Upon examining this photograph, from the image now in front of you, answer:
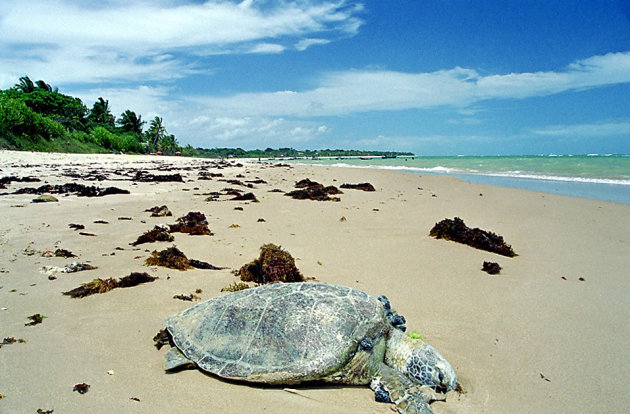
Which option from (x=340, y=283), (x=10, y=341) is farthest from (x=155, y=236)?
(x=340, y=283)

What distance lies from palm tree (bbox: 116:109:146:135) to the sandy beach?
93414 mm

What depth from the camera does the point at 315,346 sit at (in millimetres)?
3457

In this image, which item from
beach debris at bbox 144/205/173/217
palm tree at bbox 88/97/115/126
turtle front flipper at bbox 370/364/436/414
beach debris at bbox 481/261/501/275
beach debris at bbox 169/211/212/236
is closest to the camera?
turtle front flipper at bbox 370/364/436/414

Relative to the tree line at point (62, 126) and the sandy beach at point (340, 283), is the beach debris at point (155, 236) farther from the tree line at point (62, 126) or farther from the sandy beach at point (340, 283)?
the tree line at point (62, 126)

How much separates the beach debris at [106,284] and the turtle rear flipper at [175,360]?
7.27 ft

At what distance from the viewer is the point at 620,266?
7.16 m

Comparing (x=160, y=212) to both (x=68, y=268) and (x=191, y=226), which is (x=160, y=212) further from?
(x=68, y=268)

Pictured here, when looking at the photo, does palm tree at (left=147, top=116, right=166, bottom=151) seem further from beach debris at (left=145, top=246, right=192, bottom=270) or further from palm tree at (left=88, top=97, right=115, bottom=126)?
beach debris at (left=145, top=246, right=192, bottom=270)

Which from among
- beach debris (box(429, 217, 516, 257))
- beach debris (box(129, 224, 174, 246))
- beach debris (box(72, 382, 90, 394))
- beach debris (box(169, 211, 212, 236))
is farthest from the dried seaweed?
beach debris (box(429, 217, 516, 257))

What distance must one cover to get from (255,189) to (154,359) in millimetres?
15502

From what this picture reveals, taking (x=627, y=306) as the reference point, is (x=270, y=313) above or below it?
above

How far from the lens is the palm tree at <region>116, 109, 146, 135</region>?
93.9 metres

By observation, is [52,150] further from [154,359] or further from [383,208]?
[154,359]

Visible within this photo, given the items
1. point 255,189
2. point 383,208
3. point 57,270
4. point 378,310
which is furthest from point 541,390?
point 255,189
